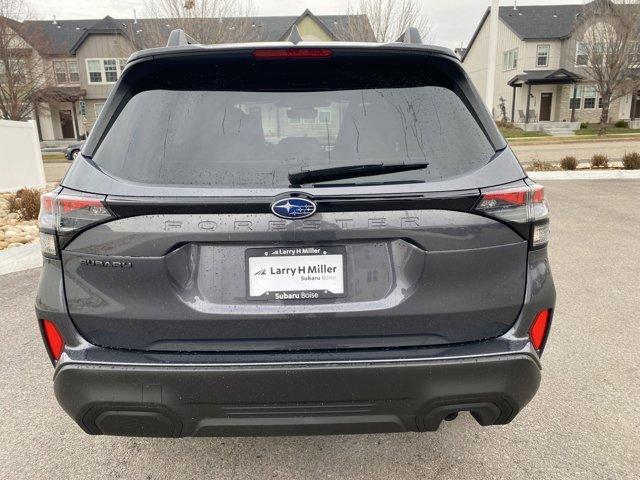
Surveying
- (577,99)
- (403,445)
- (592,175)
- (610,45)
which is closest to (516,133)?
(610,45)

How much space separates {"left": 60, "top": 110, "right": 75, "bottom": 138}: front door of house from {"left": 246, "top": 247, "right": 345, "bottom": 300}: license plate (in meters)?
44.8

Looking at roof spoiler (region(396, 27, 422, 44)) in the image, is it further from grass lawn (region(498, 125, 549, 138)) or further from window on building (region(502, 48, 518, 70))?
window on building (region(502, 48, 518, 70))

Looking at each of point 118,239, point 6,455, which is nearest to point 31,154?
point 6,455

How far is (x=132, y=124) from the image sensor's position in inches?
74.9

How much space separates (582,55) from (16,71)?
3854 cm

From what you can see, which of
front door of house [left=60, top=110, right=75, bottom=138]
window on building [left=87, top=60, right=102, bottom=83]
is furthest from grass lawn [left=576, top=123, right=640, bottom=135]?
front door of house [left=60, top=110, right=75, bottom=138]

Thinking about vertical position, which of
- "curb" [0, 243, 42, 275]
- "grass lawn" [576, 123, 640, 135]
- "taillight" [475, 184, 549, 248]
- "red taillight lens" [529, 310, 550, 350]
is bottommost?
"grass lawn" [576, 123, 640, 135]

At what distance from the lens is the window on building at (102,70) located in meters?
39.0

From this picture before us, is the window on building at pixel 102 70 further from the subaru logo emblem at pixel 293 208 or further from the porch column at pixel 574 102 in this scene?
the subaru logo emblem at pixel 293 208

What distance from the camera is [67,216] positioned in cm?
178

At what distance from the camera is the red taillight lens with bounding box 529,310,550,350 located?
1.89m

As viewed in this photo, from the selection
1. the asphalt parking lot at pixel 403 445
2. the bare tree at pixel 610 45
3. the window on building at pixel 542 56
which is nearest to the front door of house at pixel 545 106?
the window on building at pixel 542 56

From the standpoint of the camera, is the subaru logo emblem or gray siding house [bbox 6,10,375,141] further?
gray siding house [bbox 6,10,375,141]

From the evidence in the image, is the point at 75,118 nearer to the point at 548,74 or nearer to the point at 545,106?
the point at 548,74
